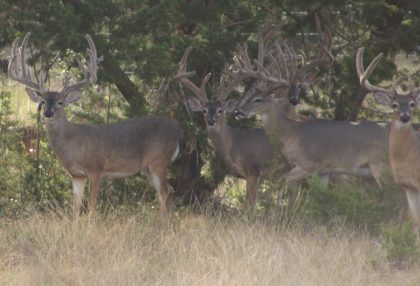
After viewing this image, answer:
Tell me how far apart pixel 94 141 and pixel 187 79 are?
1.36 m

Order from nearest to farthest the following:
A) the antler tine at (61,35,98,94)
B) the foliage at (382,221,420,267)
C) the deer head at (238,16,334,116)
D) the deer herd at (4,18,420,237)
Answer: the foliage at (382,221,420,267), the antler tine at (61,35,98,94), the deer herd at (4,18,420,237), the deer head at (238,16,334,116)

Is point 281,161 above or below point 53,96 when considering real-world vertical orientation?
below

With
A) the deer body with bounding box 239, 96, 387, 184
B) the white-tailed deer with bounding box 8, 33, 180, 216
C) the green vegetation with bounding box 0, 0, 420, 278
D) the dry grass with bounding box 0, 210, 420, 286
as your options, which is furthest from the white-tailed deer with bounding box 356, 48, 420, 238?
the white-tailed deer with bounding box 8, 33, 180, 216

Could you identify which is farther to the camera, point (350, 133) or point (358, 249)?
A: point (350, 133)

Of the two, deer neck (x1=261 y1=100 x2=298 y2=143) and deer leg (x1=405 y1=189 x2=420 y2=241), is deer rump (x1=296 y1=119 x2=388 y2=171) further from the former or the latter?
deer leg (x1=405 y1=189 x2=420 y2=241)

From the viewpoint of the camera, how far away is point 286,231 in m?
10.3

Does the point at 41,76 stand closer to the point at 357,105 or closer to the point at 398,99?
the point at 398,99

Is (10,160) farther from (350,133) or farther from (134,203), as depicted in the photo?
(350,133)

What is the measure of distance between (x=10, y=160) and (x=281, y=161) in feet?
10.9

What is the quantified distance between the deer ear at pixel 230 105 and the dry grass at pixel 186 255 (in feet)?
8.94

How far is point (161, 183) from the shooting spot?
1316 centimetres

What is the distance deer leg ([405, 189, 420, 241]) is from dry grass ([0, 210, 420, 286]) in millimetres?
906

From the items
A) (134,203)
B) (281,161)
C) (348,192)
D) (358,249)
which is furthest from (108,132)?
(358,249)

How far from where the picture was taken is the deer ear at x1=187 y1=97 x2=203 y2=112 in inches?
514
